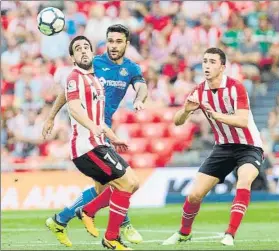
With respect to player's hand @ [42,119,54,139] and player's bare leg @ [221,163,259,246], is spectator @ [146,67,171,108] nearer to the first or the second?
player's hand @ [42,119,54,139]

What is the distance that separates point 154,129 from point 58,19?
30.9 ft

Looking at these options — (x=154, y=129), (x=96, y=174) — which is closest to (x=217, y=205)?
(x=154, y=129)

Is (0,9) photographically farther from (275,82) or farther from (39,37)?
(275,82)

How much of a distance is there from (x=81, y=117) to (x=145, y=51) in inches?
521

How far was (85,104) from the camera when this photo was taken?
32.4 ft

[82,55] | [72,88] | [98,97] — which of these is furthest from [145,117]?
[72,88]

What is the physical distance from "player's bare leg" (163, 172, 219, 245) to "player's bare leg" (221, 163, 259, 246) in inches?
17.5

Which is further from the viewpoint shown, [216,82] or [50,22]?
[50,22]

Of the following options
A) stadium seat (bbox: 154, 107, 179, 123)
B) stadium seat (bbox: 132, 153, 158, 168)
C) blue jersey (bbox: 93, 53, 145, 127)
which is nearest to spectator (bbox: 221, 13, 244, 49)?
stadium seat (bbox: 154, 107, 179, 123)

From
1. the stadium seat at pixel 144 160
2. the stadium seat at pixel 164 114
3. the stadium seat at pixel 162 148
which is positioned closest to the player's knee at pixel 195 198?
the stadium seat at pixel 144 160

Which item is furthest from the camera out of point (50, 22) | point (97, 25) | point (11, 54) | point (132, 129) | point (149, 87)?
point (11, 54)

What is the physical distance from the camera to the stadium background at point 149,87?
62.4ft

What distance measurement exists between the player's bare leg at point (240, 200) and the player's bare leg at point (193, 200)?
0.45m

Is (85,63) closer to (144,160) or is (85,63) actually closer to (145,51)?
(144,160)
